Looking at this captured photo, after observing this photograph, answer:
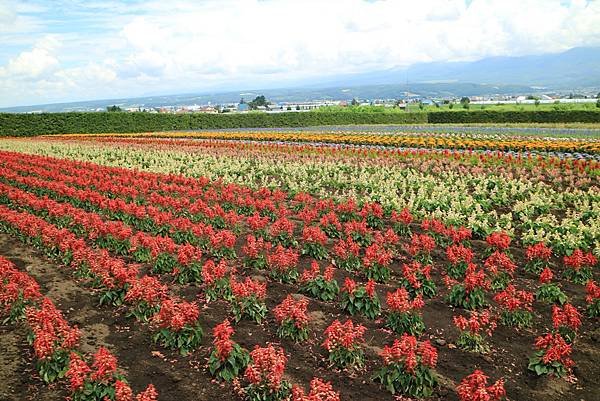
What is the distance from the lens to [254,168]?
75.2 ft

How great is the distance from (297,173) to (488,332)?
552 inches

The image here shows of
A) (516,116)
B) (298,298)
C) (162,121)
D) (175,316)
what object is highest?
(162,121)

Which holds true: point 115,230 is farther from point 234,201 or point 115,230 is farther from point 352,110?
point 352,110

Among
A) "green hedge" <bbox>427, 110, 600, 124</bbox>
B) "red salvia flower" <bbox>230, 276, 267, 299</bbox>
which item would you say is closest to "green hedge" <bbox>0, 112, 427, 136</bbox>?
"green hedge" <bbox>427, 110, 600, 124</bbox>

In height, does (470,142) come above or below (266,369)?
above

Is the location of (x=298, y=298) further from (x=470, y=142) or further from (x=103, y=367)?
(x=470, y=142)

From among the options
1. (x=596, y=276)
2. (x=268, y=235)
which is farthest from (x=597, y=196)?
(x=268, y=235)

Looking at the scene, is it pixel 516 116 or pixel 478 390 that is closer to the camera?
Answer: pixel 478 390

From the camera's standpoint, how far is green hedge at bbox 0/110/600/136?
47166mm

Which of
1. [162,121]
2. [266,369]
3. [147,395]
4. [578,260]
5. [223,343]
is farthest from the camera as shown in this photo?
[162,121]

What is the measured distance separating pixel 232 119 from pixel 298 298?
168 feet

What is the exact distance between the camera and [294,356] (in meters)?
7.11

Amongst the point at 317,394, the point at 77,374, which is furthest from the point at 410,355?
the point at 77,374

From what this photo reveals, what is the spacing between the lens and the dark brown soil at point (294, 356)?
20.7ft
